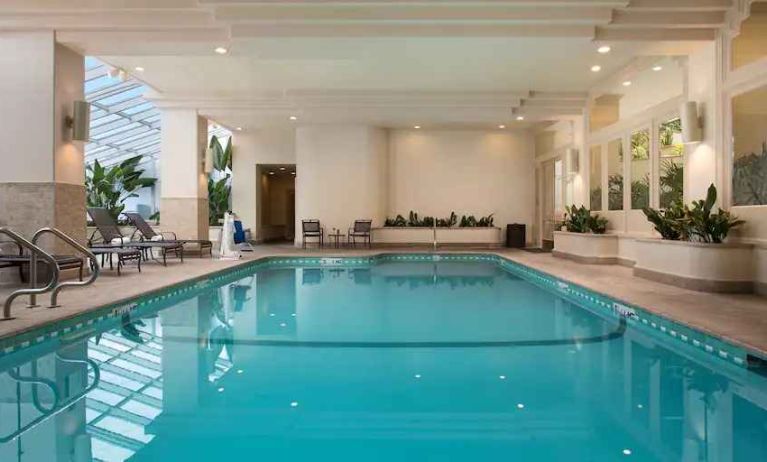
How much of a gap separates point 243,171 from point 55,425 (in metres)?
15.4

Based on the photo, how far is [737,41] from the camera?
7.06m

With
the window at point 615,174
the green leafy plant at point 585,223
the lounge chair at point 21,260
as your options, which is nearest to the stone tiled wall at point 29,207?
the lounge chair at point 21,260

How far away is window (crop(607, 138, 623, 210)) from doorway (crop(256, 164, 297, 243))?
34.8 ft

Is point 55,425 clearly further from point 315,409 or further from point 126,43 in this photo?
point 126,43

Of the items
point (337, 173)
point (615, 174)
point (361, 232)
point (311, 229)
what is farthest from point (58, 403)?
point (337, 173)

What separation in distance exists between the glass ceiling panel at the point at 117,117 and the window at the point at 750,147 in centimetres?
1036

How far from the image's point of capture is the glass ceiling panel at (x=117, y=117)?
42.3 feet

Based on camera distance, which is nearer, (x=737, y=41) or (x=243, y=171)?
(x=737, y=41)

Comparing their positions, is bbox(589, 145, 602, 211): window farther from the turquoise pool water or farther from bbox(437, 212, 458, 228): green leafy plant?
the turquoise pool water

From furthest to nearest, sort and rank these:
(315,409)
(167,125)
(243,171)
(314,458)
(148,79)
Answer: (243,171) < (167,125) < (148,79) < (315,409) < (314,458)

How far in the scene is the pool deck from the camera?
4379mm

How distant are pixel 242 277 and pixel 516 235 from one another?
872cm

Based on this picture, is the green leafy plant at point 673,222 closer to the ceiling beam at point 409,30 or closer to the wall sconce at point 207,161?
the ceiling beam at point 409,30

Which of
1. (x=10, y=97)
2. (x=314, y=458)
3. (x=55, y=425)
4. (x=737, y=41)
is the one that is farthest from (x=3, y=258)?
(x=737, y=41)
